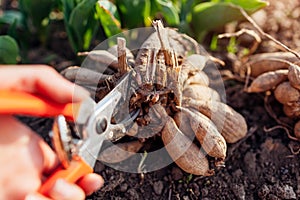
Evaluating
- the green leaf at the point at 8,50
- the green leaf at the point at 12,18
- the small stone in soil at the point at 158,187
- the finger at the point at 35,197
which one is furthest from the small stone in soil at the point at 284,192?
the green leaf at the point at 12,18

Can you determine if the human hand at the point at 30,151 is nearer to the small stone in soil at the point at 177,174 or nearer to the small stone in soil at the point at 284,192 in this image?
the small stone in soil at the point at 177,174

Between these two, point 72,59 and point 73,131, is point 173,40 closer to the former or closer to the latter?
point 73,131

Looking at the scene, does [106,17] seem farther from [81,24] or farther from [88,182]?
[88,182]

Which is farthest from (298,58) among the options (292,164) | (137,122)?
(137,122)

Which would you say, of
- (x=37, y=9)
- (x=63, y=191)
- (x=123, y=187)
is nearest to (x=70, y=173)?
(x=63, y=191)

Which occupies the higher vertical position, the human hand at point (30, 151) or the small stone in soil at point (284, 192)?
the human hand at point (30, 151)

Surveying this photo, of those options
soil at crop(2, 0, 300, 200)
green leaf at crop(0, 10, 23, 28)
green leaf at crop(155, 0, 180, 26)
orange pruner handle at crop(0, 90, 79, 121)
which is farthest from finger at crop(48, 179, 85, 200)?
green leaf at crop(0, 10, 23, 28)
